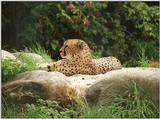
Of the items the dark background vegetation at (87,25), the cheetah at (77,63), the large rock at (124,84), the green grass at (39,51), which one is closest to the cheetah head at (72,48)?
the cheetah at (77,63)

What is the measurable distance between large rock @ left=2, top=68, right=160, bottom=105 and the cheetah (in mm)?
517

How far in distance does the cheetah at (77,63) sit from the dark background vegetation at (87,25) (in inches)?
88.1

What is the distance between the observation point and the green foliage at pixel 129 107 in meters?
6.18

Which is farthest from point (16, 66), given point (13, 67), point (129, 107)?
point (129, 107)

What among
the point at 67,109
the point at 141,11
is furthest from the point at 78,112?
the point at 141,11

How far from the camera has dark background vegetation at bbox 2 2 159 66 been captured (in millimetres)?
9695

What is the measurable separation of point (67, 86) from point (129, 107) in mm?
761

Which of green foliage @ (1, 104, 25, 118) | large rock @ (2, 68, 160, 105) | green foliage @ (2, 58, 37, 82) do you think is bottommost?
green foliage @ (1, 104, 25, 118)

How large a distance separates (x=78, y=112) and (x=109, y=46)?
12.4 ft

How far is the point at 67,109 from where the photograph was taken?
6.34 m

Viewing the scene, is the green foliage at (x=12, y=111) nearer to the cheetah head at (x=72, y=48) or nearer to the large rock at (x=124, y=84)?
the large rock at (x=124, y=84)

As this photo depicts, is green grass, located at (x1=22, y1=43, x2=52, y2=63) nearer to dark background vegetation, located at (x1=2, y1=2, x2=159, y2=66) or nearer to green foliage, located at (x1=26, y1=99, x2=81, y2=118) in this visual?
dark background vegetation, located at (x1=2, y1=2, x2=159, y2=66)

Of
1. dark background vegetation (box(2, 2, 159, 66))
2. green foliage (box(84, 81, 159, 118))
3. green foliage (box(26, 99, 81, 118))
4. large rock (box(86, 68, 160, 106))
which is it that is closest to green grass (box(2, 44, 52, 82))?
green foliage (box(26, 99, 81, 118))

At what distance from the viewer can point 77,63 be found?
7125mm
